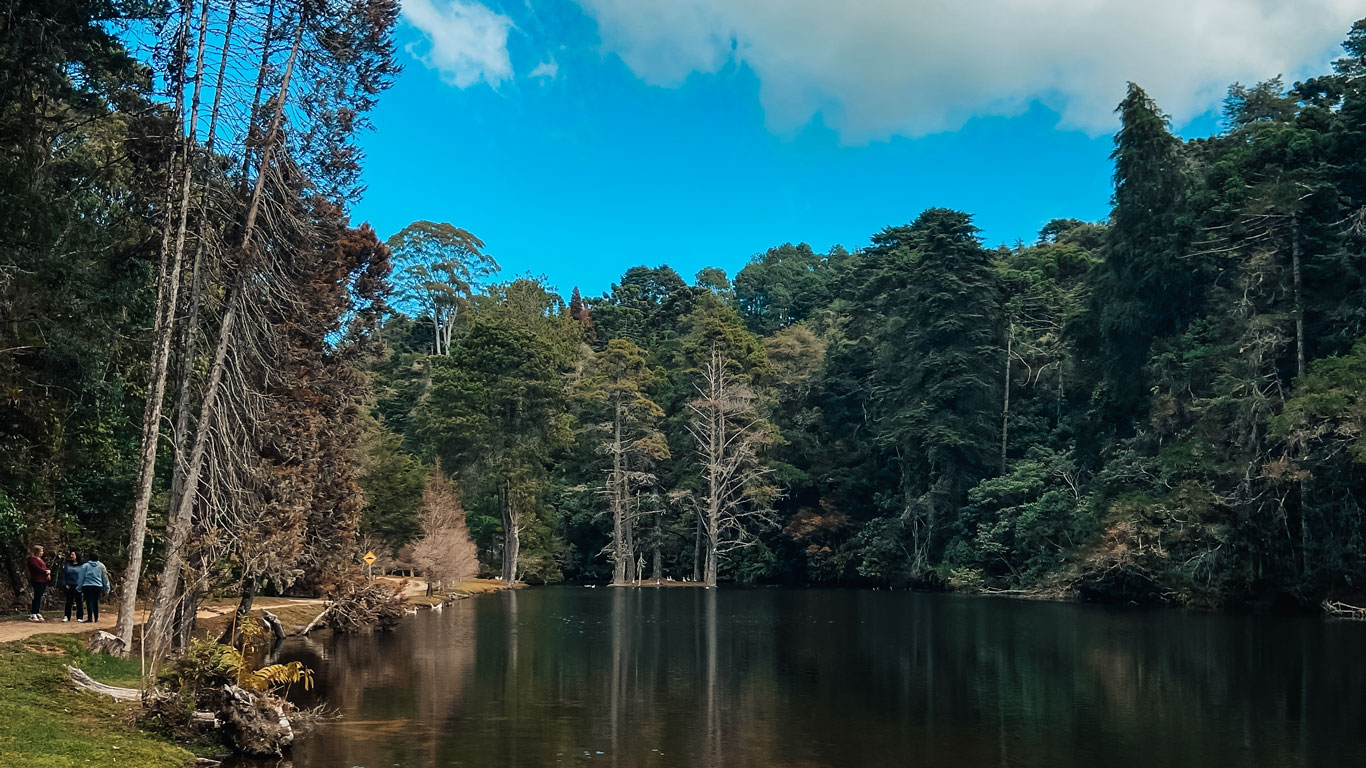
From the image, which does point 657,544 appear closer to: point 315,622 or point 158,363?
point 315,622

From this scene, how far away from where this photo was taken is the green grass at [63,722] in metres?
10.3

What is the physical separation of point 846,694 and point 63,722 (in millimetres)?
12593

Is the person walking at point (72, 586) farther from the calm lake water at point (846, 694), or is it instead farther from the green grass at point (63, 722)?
the calm lake water at point (846, 694)

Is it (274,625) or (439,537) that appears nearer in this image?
(274,625)

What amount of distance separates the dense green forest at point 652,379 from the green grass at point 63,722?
2.37m

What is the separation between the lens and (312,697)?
58.4 feet

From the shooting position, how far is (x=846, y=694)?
1889 cm

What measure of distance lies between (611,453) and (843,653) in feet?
125

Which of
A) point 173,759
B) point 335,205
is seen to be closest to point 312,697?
point 173,759

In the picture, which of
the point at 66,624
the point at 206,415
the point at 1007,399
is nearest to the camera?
the point at 206,415

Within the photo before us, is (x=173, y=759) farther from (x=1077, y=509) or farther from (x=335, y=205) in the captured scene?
(x=1077, y=509)

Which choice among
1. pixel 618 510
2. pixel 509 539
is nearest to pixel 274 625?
pixel 509 539

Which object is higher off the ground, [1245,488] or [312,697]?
[1245,488]

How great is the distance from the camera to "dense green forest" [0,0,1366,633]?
17.8 metres
